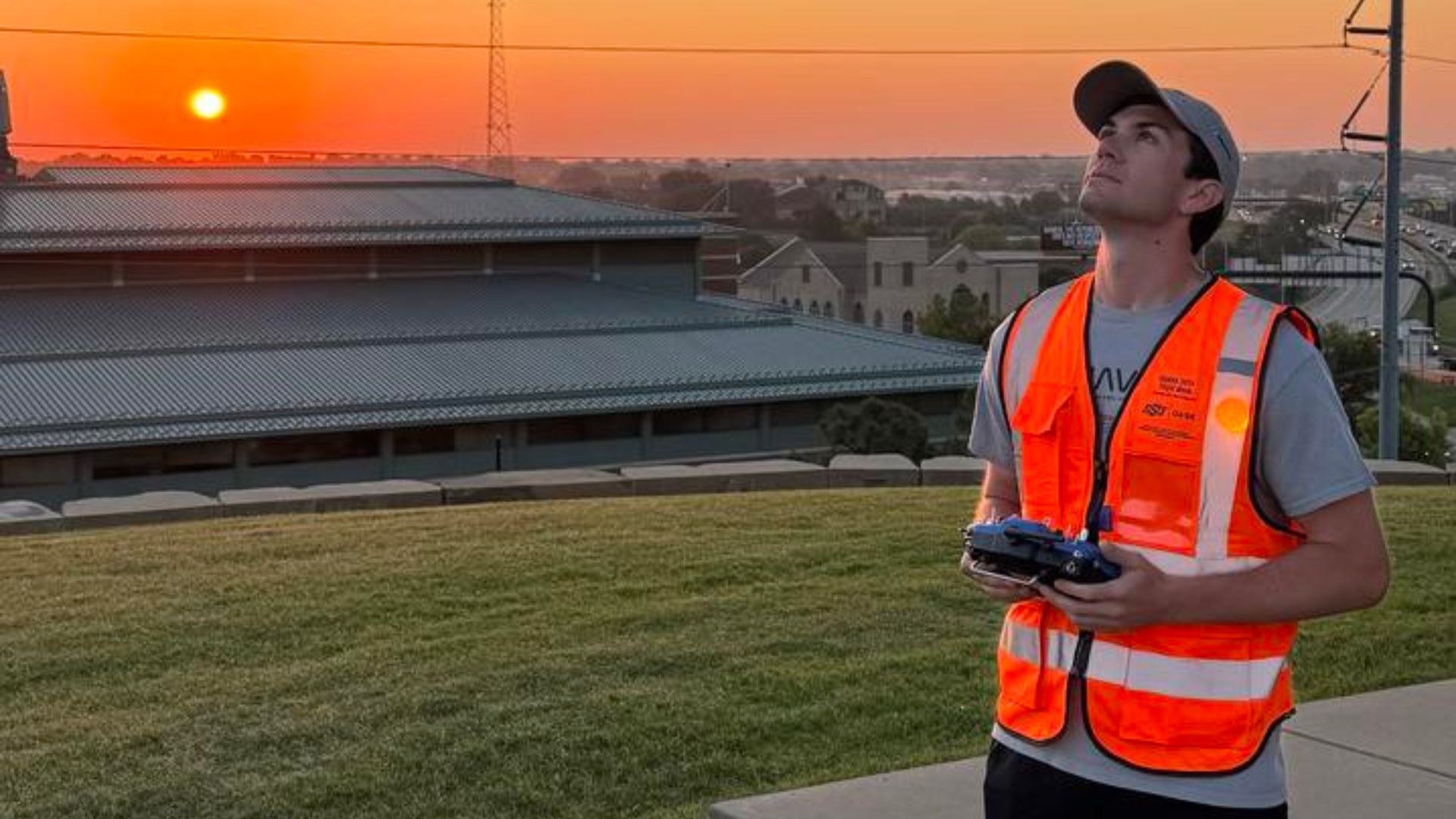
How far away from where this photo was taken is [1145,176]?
334 centimetres

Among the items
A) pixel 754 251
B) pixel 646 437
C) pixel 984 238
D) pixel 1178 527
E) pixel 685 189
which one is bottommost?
pixel 646 437

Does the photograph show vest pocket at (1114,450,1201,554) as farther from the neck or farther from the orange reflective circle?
the neck

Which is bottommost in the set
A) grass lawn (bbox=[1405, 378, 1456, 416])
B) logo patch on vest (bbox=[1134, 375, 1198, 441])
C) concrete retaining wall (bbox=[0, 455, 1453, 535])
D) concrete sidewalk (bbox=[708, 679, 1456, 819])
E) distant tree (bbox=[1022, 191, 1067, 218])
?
grass lawn (bbox=[1405, 378, 1456, 416])

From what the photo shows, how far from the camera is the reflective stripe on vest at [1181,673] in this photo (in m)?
3.23

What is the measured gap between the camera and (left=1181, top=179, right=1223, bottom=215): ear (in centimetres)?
337

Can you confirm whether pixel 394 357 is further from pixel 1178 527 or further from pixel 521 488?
pixel 1178 527

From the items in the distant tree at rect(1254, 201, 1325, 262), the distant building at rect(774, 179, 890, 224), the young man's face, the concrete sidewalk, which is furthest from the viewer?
the distant building at rect(774, 179, 890, 224)

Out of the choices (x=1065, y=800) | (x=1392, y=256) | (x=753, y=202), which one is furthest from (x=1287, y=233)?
(x=1065, y=800)

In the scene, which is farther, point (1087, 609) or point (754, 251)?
point (754, 251)

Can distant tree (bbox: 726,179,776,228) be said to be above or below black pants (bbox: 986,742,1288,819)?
above

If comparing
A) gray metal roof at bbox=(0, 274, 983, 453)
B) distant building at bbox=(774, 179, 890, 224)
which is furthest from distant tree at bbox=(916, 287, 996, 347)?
distant building at bbox=(774, 179, 890, 224)

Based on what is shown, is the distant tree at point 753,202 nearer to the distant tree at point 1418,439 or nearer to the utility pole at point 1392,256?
the distant tree at point 1418,439

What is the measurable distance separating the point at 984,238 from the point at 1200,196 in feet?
348

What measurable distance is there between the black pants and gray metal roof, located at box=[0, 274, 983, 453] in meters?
38.8
